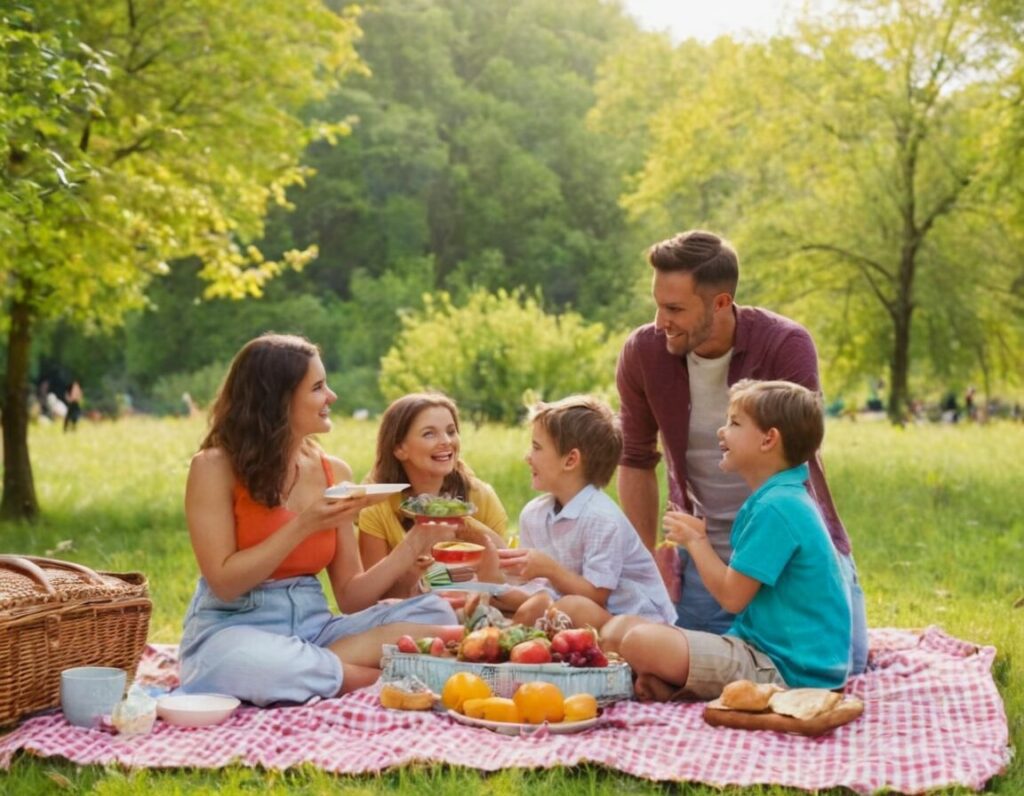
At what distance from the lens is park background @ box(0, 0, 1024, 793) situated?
977 centimetres

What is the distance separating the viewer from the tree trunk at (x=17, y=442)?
11086mm

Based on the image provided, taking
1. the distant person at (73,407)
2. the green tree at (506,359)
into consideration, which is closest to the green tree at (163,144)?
the green tree at (506,359)

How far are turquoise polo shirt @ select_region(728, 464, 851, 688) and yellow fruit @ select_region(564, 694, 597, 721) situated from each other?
730mm

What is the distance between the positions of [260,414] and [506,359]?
43.1ft

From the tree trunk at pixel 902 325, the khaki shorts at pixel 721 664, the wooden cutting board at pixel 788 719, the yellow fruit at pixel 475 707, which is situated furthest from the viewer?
the tree trunk at pixel 902 325

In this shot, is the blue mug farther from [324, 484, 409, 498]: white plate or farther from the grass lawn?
[324, 484, 409, 498]: white plate

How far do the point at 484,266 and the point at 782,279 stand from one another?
22.8m

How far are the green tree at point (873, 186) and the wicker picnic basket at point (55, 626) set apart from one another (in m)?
19.8

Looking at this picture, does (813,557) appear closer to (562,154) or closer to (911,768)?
(911,768)

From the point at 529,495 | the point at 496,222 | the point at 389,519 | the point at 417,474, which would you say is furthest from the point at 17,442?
the point at 496,222

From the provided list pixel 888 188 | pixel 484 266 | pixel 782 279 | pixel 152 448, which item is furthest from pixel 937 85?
pixel 484 266

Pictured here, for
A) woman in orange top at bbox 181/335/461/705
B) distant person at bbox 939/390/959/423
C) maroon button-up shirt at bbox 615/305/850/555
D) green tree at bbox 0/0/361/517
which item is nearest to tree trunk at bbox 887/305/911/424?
distant person at bbox 939/390/959/423

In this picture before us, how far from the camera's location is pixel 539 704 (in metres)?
4.58

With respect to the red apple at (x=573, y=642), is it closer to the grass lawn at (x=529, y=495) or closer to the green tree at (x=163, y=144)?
the grass lawn at (x=529, y=495)
